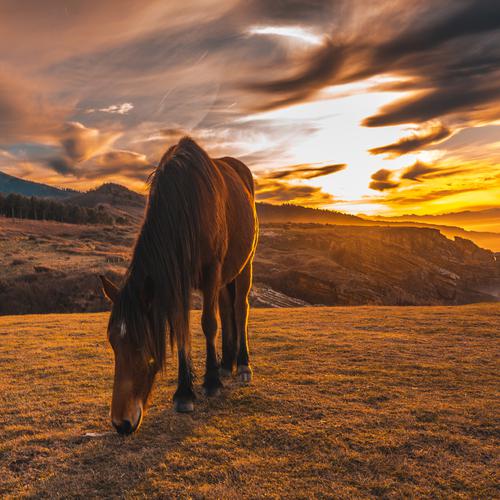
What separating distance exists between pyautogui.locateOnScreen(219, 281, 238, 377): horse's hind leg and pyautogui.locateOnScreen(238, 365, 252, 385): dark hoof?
27 cm

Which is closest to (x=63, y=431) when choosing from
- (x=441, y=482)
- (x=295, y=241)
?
(x=441, y=482)

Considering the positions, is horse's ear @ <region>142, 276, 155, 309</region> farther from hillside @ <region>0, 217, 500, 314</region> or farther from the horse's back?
hillside @ <region>0, 217, 500, 314</region>

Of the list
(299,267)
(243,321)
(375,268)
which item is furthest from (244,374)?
(375,268)

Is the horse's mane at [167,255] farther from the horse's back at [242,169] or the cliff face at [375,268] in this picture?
the cliff face at [375,268]

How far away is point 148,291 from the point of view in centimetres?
395

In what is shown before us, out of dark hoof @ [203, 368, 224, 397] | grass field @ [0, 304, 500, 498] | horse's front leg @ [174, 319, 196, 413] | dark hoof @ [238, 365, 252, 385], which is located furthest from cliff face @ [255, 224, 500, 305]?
horse's front leg @ [174, 319, 196, 413]

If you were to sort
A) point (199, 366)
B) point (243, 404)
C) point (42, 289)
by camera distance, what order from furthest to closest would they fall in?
point (42, 289) < point (199, 366) < point (243, 404)

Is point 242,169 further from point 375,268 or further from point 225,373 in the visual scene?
point 375,268

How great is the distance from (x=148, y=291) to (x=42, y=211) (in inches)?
4468

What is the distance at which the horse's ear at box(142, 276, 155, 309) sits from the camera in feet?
12.9

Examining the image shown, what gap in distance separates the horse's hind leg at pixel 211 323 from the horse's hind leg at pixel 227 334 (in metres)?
0.90

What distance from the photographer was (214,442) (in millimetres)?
4055

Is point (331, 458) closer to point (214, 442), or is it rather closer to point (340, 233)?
point (214, 442)

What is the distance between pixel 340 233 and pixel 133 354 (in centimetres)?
10191
